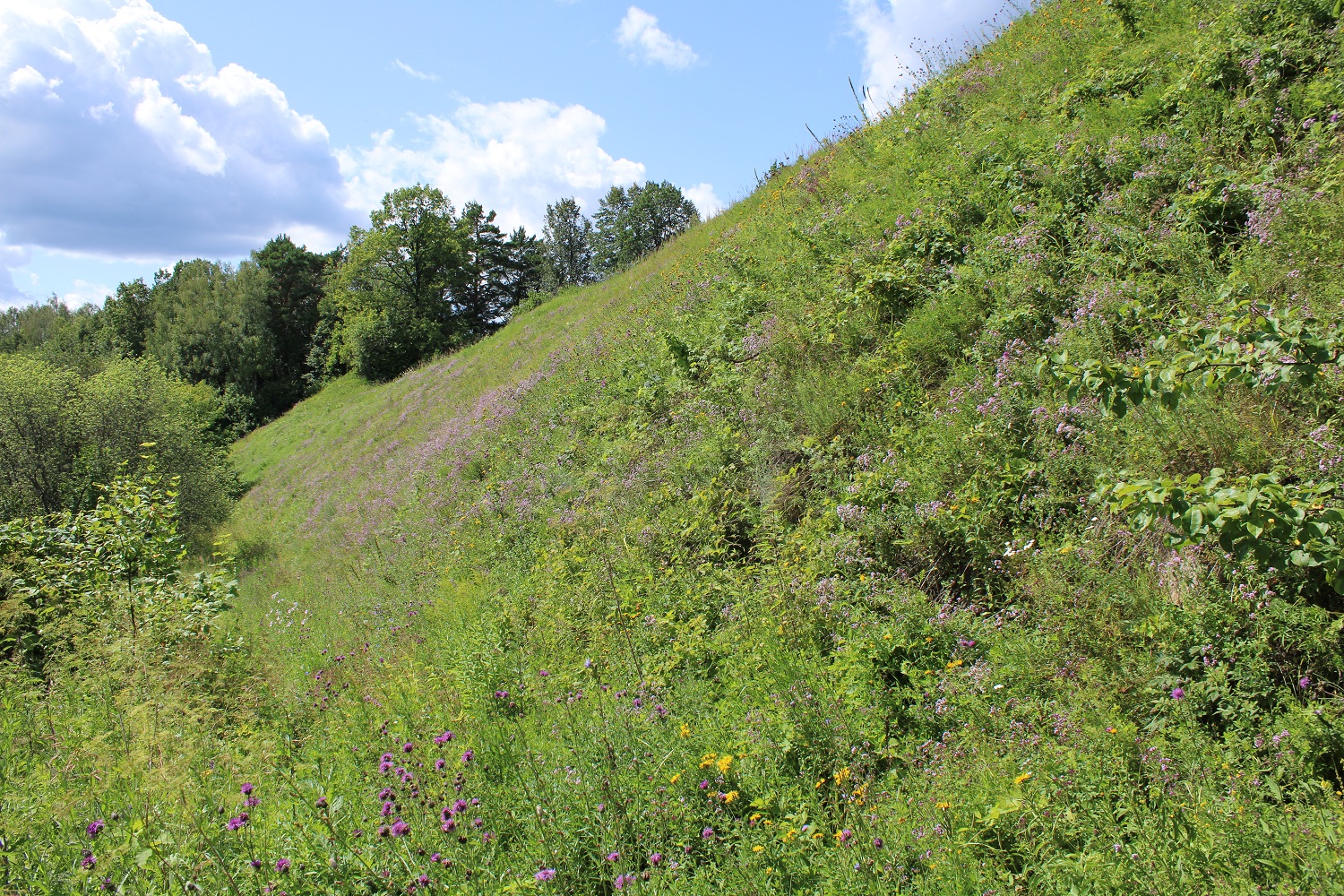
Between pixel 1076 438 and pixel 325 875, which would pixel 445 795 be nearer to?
pixel 325 875

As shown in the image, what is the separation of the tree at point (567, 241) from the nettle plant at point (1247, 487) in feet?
283

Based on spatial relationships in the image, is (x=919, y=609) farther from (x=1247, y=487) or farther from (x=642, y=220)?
(x=642, y=220)

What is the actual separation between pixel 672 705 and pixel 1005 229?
A: 224 inches

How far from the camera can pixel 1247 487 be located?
256 cm

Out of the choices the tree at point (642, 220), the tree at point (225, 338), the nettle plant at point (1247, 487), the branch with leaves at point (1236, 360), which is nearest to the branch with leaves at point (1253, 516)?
the nettle plant at point (1247, 487)

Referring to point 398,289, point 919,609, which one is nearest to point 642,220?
point 398,289

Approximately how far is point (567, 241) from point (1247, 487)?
90818 millimetres

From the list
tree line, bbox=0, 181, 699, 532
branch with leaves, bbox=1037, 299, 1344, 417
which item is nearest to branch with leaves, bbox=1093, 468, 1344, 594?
branch with leaves, bbox=1037, 299, 1344, 417

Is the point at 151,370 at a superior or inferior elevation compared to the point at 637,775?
superior

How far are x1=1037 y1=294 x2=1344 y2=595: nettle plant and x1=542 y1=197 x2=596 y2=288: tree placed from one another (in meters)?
86.4

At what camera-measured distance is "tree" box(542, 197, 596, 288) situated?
8662cm

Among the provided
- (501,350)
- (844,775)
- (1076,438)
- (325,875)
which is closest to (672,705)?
(844,775)

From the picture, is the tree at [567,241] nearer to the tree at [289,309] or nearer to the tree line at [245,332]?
the tree line at [245,332]

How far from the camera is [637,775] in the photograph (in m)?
3.80
